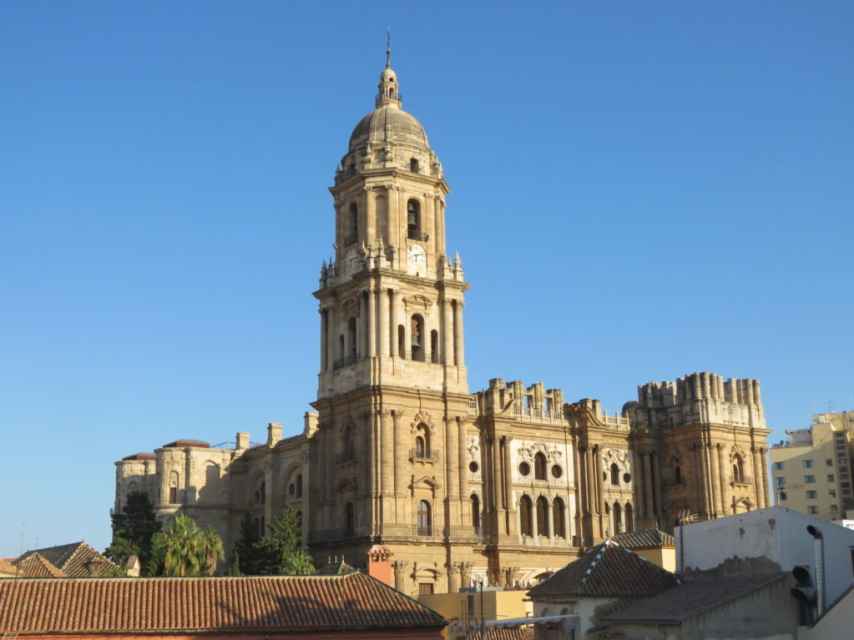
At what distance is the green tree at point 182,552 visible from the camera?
54.2 m

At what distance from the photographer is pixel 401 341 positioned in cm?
6950

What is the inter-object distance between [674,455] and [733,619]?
4298 centimetres

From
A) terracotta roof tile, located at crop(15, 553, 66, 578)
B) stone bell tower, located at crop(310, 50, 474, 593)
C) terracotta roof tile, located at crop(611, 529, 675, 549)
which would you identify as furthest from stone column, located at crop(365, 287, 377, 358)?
terracotta roof tile, located at crop(15, 553, 66, 578)

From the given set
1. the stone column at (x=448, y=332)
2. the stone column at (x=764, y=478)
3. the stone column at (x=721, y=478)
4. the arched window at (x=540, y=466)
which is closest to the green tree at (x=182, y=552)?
the stone column at (x=448, y=332)

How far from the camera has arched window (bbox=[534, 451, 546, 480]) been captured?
76.0m

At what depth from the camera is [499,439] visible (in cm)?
7388

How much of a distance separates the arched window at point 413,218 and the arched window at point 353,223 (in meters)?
3.10

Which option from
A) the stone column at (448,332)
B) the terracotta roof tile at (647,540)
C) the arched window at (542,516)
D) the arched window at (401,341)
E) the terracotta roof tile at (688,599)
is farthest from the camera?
the arched window at (542,516)

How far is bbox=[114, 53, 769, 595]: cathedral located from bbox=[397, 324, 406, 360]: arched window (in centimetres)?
8

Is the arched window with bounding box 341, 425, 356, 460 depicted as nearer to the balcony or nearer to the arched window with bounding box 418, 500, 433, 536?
the balcony

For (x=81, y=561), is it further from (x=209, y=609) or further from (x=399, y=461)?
(x=209, y=609)

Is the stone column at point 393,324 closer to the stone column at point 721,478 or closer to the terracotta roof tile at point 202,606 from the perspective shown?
the stone column at point 721,478

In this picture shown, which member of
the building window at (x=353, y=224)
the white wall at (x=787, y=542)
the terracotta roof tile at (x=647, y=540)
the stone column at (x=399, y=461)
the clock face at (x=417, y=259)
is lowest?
the white wall at (x=787, y=542)

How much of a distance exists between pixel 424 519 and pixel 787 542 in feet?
93.3
